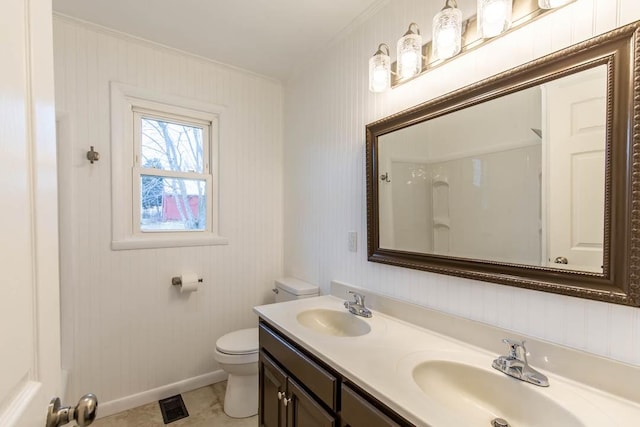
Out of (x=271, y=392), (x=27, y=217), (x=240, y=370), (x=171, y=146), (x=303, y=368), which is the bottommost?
(x=240, y=370)

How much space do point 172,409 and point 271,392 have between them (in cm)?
98

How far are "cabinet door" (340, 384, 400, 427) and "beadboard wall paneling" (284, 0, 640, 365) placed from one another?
579mm

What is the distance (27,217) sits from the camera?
1.58 ft

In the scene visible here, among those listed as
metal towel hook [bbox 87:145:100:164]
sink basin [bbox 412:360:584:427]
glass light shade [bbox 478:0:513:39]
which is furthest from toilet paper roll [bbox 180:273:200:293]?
glass light shade [bbox 478:0:513:39]

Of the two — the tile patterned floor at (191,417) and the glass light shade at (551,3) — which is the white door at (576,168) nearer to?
the glass light shade at (551,3)

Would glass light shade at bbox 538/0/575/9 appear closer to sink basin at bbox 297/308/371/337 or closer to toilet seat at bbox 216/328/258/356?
sink basin at bbox 297/308/371/337

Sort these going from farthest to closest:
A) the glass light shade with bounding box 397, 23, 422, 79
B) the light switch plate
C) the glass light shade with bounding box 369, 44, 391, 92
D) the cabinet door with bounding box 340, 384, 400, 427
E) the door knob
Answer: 1. the light switch plate
2. the glass light shade with bounding box 369, 44, 391, 92
3. the glass light shade with bounding box 397, 23, 422, 79
4. the cabinet door with bounding box 340, 384, 400, 427
5. the door knob

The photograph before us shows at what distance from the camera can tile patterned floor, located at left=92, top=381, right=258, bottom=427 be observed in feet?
6.08

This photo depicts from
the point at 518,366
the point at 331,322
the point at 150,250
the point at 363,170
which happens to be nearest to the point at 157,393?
the point at 150,250

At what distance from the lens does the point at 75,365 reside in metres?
1.85

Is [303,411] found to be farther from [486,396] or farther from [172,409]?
[172,409]

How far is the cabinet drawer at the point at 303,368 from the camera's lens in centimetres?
106

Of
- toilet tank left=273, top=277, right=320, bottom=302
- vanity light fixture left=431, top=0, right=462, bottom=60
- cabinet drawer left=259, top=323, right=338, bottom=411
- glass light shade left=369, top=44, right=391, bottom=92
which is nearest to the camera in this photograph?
cabinet drawer left=259, top=323, right=338, bottom=411

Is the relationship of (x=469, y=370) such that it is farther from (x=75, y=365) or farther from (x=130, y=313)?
(x=75, y=365)
